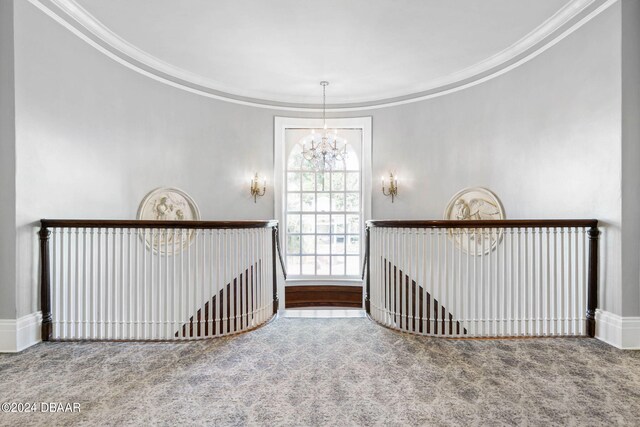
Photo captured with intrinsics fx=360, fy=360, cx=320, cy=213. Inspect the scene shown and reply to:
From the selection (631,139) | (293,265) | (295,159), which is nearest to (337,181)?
(295,159)

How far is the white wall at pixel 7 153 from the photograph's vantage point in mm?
3059

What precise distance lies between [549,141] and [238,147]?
4.57 m

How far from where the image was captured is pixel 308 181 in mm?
7047

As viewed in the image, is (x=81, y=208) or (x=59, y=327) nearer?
(x=59, y=327)

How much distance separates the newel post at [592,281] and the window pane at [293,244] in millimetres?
4701

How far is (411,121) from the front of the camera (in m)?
6.23

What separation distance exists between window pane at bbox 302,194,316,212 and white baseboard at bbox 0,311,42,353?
460 centimetres

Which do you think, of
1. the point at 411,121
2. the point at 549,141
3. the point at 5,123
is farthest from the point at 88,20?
the point at 549,141

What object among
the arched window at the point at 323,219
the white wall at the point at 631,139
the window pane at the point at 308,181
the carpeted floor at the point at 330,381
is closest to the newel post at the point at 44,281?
the carpeted floor at the point at 330,381

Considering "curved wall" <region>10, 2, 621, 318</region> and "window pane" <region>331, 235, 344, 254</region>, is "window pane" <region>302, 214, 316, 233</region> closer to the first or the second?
"window pane" <region>331, 235, 344, 254</region>

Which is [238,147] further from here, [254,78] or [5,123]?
[5,123]

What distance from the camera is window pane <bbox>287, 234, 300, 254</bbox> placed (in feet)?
23.0

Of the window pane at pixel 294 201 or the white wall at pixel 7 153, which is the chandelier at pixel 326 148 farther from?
the white wall at pixel 7 153

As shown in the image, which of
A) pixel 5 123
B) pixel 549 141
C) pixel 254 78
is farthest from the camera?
pixel 254 78
